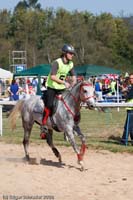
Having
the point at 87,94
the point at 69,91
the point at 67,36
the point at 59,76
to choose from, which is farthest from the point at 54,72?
the point at 67,36

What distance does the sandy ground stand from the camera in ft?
29.7

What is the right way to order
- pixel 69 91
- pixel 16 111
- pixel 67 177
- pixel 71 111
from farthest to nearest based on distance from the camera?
pixel 16 111 < pixel 69 91 < pixel 71 111 < pixel 67 177

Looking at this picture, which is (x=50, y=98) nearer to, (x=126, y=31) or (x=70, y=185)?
(x=70, y=185)

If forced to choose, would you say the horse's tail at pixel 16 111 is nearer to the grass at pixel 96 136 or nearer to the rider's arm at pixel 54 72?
the rider's arm at pixel 54 72

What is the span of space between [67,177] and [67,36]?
6381cm

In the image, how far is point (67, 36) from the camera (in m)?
73.8

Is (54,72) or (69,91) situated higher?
(54,72)

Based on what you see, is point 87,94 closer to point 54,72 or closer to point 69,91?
point 69,91

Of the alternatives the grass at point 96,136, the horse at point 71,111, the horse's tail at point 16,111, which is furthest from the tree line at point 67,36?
the horse at point 71,111

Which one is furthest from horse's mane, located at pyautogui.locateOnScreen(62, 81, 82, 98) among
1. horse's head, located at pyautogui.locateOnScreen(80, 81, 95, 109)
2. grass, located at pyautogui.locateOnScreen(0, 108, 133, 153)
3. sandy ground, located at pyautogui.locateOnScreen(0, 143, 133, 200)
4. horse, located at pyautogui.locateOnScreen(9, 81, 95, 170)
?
grass, located at pyautogui.locateOnScreen(0, 108, 133, 153)

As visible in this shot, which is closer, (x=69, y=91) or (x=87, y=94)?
(x=87, y=94)

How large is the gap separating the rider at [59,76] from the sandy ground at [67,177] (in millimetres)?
1190

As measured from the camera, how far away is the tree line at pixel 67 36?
7188 centimetres

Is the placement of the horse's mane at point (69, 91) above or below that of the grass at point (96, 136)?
above
